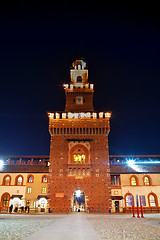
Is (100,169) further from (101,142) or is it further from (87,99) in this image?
(87,99)

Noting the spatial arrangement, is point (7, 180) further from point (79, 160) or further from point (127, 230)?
point (127, 230)

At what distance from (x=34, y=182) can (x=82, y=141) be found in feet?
43.4

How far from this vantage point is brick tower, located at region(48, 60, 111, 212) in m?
33.3

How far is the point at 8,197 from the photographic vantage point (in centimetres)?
3691

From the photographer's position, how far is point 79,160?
36.6 meters

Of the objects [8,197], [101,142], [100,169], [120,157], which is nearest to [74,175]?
[100,169]

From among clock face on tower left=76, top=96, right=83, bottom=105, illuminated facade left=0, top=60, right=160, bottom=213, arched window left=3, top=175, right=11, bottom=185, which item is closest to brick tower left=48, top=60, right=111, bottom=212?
illuminated facade left=0, top=60, right=160, bottom=213

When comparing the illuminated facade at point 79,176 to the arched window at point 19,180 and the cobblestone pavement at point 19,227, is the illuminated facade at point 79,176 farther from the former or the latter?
the cobblestone pavement at point 19,227

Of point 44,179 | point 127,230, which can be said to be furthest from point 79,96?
point 127,230

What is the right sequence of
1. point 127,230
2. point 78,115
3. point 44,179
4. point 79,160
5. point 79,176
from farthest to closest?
point 78,115 → point 44,179 → point 79,160 → point 79,176 → point 127,230

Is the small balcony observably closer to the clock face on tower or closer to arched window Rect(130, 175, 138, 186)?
arched window Rect(130, 175, 138, 186)

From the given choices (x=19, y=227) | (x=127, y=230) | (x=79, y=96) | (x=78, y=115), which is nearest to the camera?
(x=127, y=230)

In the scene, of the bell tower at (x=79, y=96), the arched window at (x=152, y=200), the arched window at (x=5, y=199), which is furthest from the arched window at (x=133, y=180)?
the arched window at (x=5, y=199)

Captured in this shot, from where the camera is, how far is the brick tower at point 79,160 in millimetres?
33312
